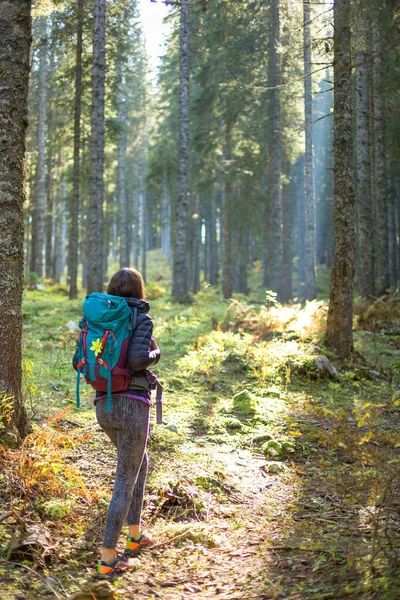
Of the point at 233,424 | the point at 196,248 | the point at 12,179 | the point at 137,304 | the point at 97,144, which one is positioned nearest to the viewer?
the point at 137,304

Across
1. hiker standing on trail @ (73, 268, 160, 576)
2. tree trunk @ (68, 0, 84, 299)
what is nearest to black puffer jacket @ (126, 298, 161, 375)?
hiker standing on trail @ (73, 268, 160, 576)

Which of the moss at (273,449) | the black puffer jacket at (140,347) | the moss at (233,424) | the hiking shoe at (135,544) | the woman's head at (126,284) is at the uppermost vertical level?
the woman's head at (126,284)

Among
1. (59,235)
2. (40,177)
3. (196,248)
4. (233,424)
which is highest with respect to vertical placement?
(40,177)

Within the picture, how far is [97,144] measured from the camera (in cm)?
1550

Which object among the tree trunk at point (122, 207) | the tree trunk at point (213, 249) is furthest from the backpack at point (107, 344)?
the tree trunk at point (213, 249)

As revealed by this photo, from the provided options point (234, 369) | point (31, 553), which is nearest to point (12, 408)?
point (31, 553)

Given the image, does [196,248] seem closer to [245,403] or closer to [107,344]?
[245,403]

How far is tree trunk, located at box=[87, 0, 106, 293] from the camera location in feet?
49.9

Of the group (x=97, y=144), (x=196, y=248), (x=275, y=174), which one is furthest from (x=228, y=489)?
(x=196, y=248)

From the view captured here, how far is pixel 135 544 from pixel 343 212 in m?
6.81

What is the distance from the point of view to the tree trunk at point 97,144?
15.2 metres

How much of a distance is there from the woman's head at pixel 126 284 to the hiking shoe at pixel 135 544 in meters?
1.81

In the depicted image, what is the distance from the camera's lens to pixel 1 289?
4590mm

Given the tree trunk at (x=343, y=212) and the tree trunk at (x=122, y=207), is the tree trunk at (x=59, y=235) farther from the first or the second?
the tree trunk at (x=343, y=212)
